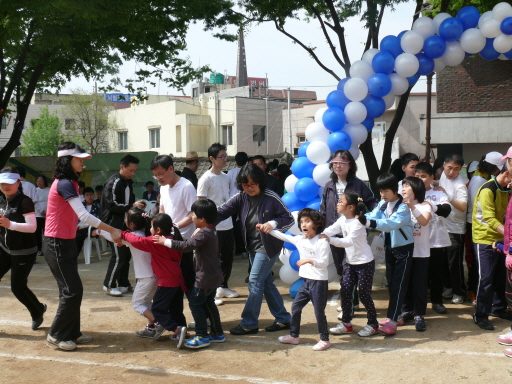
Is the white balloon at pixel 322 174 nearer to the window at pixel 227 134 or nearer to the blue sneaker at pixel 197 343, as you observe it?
the blue sneaker at pixel 197 343

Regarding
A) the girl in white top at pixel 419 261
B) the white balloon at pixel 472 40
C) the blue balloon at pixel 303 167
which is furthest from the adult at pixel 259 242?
the white balloon at pixel 472 40

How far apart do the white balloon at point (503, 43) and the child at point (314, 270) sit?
404 centimetres

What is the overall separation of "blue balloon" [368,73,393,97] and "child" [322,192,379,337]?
2506 mm

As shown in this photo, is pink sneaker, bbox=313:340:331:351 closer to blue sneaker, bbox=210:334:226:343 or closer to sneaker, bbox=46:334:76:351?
blue sneaker, bbox=210:334:226:343

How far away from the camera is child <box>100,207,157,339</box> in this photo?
5.35 meters

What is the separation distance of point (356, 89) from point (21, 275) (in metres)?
4.69

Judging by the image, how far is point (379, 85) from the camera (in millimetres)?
7230

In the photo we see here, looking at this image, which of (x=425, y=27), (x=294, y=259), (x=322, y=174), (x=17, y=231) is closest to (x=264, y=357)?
(x=294, y=259)

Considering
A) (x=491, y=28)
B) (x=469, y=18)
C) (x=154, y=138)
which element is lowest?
(x=491, y=28)

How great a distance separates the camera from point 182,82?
530 inches

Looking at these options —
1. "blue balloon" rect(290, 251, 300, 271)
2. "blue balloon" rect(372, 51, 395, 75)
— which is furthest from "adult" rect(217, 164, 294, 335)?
"blue balloon" rect(372, 51, 395, 75)

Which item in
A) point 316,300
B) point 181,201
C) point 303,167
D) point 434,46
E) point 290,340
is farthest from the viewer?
point 434,46

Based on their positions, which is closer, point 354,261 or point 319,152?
point 354,261

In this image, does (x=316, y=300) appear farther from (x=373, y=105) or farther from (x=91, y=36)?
(x=91, y=36)
